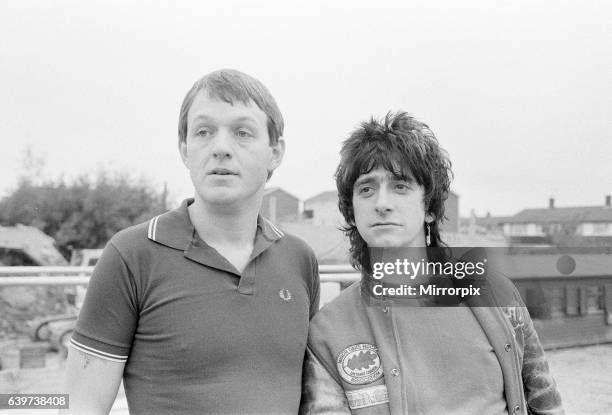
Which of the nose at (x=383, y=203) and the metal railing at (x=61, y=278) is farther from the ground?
the nose at (x=383, y=203)

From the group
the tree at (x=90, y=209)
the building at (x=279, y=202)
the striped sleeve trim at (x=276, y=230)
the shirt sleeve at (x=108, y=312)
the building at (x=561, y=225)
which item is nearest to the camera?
the shirt sleeve at (x=108, y=312)

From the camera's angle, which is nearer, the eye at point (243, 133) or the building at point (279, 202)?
the eye at point (243, 133)

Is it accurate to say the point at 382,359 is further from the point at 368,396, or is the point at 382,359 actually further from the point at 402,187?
the point at 402,187

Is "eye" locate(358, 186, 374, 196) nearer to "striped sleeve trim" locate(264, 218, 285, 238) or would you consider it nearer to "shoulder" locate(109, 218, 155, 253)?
"striped sleeve trim" locate(264, 218, 285, 238)

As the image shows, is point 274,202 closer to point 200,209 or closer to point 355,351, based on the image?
point 200,209

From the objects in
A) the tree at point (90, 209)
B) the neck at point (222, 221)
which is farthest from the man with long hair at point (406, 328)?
the tree at point (90, 209)

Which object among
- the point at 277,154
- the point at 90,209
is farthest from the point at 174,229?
the point at 90,209

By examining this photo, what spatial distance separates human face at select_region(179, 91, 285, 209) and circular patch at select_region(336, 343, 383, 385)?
345 mm

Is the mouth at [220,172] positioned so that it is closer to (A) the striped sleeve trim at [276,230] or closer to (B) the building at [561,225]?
(A) the striped sleeve trim at [276,230]

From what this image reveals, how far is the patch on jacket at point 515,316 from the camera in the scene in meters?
1.07

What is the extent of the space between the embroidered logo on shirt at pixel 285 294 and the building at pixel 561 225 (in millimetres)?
631

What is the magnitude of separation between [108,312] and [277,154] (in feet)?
1.43

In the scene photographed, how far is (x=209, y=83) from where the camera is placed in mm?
1011

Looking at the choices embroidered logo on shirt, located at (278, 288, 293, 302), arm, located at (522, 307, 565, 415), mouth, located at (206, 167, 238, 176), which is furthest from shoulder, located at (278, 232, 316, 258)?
arm, located at (522, 307, 565, 415)
